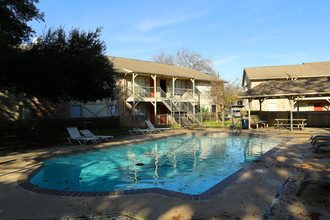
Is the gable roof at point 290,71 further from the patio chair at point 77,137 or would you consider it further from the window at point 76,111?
the patio chair at point 77,137

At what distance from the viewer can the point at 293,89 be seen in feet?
49.1

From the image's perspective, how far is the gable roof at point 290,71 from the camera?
28.0 m

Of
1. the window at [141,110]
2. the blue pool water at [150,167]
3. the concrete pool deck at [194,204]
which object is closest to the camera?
the concrete pool deck at [194,204]

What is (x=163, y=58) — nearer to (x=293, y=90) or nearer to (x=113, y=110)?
(x=113, y=110)

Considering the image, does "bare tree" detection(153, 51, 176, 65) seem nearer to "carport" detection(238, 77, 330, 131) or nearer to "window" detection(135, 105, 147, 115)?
"window" detection(135, 105, 147, 115)

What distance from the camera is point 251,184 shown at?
4551 millimetres

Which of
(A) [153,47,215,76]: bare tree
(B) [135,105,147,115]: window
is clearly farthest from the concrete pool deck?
(A) [153,47,215,76]: bare tree

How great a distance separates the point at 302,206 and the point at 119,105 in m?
18.2

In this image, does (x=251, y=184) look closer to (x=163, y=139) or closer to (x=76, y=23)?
(x=163, y=139)

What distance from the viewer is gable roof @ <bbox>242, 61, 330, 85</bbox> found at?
2795cm

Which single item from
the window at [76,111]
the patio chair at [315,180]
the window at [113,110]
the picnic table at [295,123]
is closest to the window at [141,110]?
the window at [113,110]

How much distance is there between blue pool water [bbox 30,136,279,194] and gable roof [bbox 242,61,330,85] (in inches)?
787

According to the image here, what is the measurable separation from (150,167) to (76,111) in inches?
524

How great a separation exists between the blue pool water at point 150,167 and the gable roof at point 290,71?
20.0m
